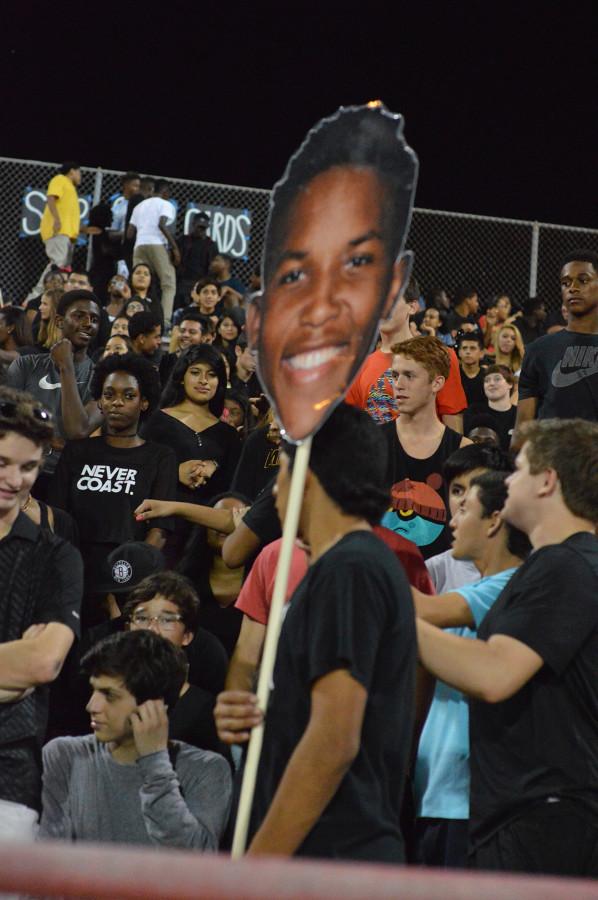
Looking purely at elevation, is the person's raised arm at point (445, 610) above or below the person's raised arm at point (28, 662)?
above

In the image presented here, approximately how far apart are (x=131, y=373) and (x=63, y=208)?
20.8 feet

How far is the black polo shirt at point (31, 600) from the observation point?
3.18 metres

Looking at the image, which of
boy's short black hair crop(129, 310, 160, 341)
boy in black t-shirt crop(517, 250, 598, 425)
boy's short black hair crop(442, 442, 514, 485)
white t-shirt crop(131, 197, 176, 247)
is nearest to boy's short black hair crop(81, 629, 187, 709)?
boy's short black hair crop(442, 442, 514, 485)

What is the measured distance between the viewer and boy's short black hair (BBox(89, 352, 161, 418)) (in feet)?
20.2

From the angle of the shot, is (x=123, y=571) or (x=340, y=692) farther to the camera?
(x=123, y=571)

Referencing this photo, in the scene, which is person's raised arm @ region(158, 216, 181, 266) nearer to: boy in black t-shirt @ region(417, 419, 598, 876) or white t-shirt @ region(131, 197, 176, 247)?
white t-shirt @ region(131, 197, 176, 247)

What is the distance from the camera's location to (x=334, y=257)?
2830 mm

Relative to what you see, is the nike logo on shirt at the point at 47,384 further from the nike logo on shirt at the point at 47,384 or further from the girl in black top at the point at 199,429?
the girl in black top at the point at 199,429

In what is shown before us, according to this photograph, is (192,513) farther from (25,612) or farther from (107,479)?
(25,612)

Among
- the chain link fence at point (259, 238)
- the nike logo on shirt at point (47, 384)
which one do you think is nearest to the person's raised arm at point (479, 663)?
the nike logo on shirt at point (47, 384)

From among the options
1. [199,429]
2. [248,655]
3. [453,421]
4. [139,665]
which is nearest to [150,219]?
[199,429]

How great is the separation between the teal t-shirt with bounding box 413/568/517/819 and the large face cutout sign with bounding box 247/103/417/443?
851mm

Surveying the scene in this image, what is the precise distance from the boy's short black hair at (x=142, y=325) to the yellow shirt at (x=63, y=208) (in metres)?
3.95

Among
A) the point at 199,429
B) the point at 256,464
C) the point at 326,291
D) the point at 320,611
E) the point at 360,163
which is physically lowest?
the point at 320,611
